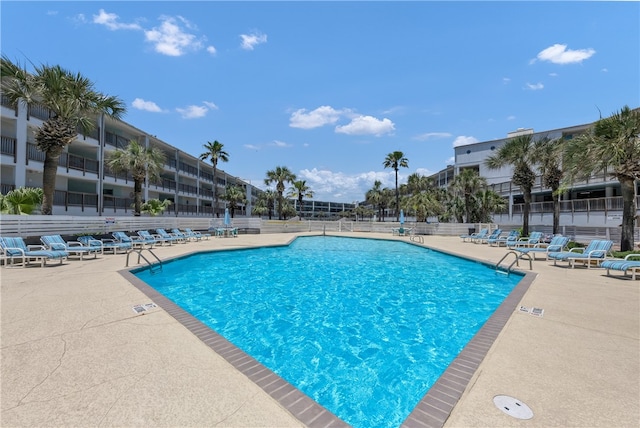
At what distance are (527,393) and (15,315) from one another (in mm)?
7383

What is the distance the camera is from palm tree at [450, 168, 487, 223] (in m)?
29.0

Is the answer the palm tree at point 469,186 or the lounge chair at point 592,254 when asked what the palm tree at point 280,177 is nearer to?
the palm tree at point 469,186

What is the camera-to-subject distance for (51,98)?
12.4 meters

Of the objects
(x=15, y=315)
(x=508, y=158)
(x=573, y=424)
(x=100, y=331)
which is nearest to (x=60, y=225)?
(x=15, y=315)

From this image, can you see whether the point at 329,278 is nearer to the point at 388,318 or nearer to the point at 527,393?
the point at 388,318

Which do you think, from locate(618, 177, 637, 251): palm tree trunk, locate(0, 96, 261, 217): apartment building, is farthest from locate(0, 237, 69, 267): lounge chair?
locate(618, 177, 637, 251): palm tree trunk

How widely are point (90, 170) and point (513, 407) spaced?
1110 inches

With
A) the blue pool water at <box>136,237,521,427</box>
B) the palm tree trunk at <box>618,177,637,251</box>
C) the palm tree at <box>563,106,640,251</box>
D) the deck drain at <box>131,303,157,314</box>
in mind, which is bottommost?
the blue pool water at <box>136,237,521,427</box>

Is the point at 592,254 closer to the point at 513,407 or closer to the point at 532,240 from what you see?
the point at 532,240

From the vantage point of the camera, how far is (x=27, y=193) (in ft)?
42.0

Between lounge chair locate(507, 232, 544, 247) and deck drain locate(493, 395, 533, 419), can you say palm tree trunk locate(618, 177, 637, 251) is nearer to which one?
lounge chair locate(507, 232, 544, 247)

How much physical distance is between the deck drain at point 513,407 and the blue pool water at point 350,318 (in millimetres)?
1196

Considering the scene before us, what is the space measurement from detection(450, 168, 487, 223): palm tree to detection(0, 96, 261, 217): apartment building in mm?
28949

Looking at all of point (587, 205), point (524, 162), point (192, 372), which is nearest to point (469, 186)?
point (587, 205)
